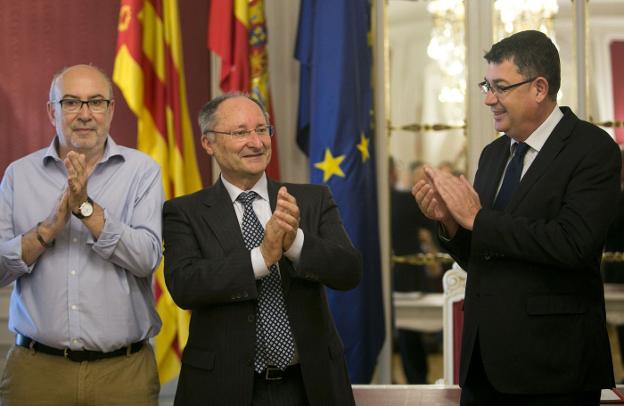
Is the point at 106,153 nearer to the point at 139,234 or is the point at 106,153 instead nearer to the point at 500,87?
the point at 139,234

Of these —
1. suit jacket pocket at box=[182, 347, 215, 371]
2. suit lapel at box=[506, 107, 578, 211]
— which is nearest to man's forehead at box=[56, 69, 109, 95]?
suit jacket pocket at box=[182, 347, 215, 371]

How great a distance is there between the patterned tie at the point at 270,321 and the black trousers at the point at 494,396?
1.54 ft

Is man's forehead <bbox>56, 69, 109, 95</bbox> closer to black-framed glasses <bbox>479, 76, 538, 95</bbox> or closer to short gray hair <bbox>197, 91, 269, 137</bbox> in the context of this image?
short gray hair <bbox>197, 91, 269, 137</bbox>

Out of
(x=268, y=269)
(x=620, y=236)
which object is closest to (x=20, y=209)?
(x=268, y=269)

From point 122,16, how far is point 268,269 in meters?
2.24

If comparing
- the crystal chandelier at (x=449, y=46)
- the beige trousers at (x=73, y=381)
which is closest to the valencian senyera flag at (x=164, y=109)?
the crystal chandelier at (x=449, y=46)

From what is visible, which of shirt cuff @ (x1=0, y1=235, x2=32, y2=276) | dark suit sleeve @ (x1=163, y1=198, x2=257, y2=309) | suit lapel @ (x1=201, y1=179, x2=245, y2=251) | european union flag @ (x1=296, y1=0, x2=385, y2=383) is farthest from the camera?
european union flag @ (x1=296, y1=0, x2=385, y2=383)

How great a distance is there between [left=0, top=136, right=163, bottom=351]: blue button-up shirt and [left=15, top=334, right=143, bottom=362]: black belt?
0.03 meters

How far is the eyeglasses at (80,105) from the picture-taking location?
2588 mm

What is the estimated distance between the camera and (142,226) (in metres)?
2.56

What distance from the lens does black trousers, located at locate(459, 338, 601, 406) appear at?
2.15 m

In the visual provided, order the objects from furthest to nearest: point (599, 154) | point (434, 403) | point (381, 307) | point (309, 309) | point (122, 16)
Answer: point (381, 307)
point (122, 16)
point (434, 403)
point (309, 309)
point (599, 154)

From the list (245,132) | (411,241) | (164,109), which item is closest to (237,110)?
(245,132)

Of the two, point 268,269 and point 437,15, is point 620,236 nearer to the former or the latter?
point 437,15
